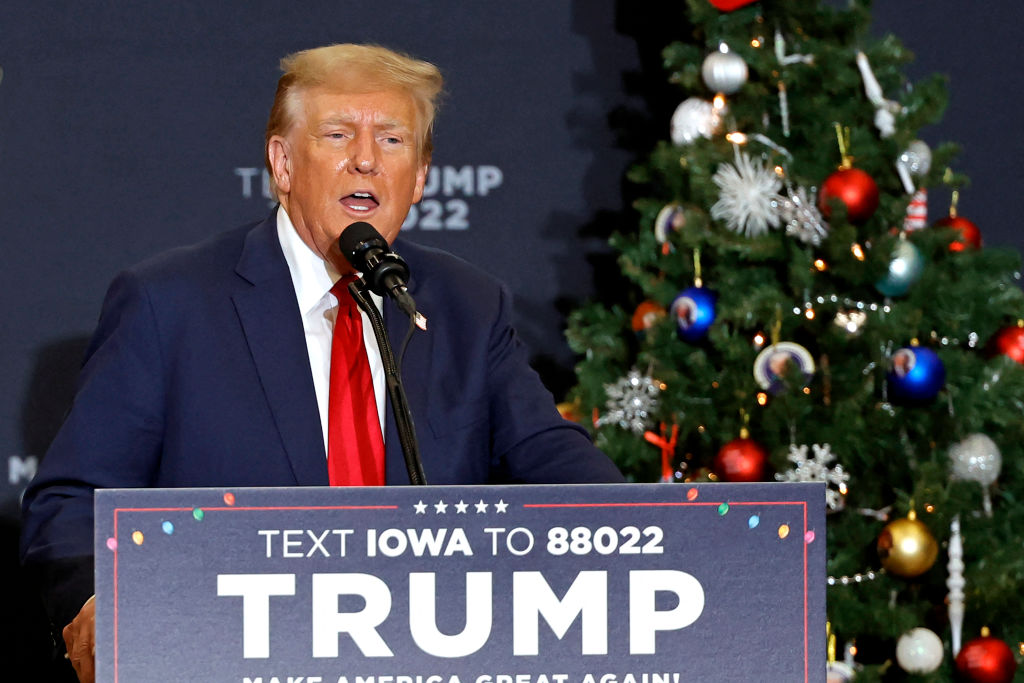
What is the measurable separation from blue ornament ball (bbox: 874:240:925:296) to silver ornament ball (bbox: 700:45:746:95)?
1.75 feet

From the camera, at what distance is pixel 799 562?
1.12 m

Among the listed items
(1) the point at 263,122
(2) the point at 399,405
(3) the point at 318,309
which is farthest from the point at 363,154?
(1) the point at 263,122

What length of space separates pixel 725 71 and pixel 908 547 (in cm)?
115

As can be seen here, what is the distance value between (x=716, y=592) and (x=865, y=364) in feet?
6.46

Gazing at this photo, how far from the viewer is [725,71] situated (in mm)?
3080

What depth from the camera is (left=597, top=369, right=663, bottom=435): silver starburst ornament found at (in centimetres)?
314

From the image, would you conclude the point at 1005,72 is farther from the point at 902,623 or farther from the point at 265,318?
the point at 265,318

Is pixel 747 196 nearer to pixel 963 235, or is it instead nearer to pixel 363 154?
pixel 963 235

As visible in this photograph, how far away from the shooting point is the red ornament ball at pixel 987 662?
114 inches

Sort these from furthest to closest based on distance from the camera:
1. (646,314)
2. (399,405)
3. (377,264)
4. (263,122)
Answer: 1. (263,122)
2. (646,314)
3. (377,264)
4. (399,405)

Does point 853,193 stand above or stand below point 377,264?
above

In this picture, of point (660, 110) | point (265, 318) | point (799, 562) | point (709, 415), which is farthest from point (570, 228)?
point (799, 562)

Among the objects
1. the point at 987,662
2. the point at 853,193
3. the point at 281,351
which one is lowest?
the point at 987,662

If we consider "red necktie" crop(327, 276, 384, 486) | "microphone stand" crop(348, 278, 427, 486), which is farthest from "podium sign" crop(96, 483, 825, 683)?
"red necktie" crop(327, 276, 384, 486)
